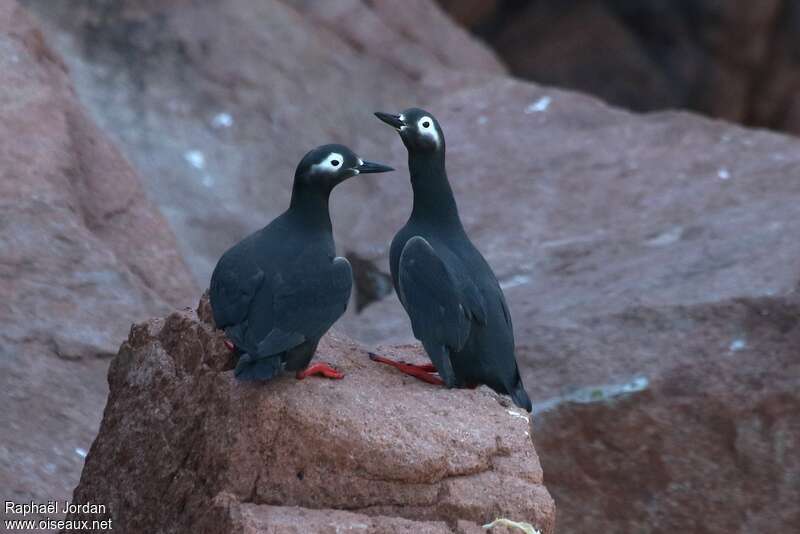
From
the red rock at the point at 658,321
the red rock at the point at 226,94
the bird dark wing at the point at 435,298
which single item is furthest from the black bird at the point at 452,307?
the red rock at the point at 226,94

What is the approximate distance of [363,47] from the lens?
10.6 meters

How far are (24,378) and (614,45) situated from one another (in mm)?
10264

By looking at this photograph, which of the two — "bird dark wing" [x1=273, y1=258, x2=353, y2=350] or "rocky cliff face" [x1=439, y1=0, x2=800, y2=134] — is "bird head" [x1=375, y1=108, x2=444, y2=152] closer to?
"bird dark wing" [x1=273, y1=258, x2=353, y2=350]

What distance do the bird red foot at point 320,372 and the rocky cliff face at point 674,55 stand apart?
35.4ft

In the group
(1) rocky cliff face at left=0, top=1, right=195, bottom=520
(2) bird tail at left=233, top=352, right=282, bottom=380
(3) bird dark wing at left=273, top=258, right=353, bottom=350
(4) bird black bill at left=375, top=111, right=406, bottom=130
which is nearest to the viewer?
(2) bird tail at left=233, top=352, right=282, bottom=380

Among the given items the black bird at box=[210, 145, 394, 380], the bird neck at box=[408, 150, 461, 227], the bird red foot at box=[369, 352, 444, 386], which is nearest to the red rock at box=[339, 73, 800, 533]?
the bird neck at box=[408, 150, 461, 227]

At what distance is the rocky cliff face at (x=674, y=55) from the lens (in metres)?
14.7

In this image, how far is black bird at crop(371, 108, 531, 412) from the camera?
194 inches

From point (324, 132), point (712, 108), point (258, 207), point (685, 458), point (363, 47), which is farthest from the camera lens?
point (712, 108)

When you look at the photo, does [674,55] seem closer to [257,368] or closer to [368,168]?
[368,168]

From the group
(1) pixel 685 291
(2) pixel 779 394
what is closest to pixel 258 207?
(1) pixel 685 291

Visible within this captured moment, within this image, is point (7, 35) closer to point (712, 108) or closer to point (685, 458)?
point (685, 458)

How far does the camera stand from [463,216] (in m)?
8.54

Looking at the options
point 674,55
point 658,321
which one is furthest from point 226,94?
point 674,55
